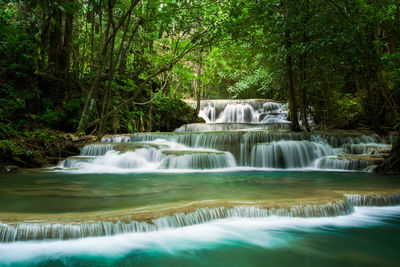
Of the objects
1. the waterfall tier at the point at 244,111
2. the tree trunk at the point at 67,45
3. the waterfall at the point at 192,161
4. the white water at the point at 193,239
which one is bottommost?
the white water at the point at 193,239

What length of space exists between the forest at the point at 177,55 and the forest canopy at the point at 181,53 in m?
0.04

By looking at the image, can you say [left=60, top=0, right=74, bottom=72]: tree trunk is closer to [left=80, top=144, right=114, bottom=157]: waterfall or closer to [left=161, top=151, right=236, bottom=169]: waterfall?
[left=80, top=144, right=114, bottom=157]: waterfall

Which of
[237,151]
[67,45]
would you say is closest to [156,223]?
[237,151]

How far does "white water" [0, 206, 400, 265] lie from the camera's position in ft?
9.28

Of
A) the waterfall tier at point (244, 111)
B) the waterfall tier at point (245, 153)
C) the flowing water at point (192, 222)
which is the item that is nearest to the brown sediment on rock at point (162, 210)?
the flowing water at point (192, 222)

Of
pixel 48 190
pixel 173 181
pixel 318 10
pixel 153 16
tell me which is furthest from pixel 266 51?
pixel 48 190

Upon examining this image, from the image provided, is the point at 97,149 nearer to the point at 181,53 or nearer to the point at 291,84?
the point at 181,53

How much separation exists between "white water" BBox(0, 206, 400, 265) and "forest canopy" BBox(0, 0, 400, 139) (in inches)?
78.9

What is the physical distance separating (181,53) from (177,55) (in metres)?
2.65

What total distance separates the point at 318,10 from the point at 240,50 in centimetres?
396

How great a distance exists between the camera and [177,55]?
11.6m

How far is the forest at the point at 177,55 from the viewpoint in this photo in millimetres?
7426

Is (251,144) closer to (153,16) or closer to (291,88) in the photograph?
(291,88)

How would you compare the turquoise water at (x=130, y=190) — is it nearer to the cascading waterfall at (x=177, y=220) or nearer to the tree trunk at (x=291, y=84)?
the cascading waterfall at (x=177, y=220)
